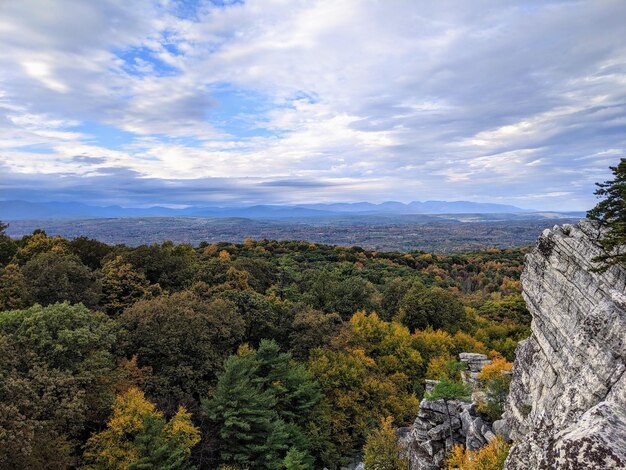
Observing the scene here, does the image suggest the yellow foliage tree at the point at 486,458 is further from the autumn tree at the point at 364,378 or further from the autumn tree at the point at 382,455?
the autumn tree at the point at 364,378

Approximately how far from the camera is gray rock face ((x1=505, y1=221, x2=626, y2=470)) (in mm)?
9781

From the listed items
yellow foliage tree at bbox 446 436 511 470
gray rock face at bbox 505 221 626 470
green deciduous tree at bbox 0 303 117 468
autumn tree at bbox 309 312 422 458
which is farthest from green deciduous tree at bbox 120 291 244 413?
gray rock face at bbox 505 221 626 470

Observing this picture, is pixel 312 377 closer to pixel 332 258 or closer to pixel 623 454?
pixel 623 454

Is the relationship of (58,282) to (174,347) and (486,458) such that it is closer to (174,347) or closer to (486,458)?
(174,347)

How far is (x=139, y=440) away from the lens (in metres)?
23.1

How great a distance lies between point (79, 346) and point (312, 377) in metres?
18.0

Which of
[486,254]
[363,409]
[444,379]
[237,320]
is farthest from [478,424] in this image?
[486,254]

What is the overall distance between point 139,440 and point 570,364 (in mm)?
22951

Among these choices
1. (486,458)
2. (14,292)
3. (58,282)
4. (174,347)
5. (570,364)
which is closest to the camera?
(570,364)

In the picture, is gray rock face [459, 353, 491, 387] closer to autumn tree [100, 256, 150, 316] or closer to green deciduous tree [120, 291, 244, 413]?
green deciduous tree [120, 291, 244, 413]

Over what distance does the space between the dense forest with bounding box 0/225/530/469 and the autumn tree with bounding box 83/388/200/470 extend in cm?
9

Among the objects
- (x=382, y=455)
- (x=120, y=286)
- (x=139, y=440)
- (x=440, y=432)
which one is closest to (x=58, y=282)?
(x=120, y=286)

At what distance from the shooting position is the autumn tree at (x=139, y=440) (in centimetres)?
2258

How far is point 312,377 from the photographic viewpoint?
33.9 meters
